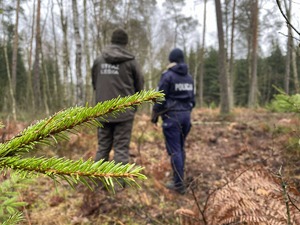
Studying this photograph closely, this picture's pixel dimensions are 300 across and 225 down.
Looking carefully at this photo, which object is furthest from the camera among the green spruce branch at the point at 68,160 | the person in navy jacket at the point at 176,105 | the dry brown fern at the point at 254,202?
the person in navy jacket at the point at 176,105

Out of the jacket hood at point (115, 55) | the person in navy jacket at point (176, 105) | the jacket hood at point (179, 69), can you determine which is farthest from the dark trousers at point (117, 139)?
the jacket hood at point (179, 69)

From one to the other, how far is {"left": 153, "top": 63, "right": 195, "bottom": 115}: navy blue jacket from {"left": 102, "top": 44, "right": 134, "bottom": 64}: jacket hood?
0.69m

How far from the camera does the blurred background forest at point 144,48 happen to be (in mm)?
12398

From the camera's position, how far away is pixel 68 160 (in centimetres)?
64

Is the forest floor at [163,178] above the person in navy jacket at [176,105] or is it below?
below

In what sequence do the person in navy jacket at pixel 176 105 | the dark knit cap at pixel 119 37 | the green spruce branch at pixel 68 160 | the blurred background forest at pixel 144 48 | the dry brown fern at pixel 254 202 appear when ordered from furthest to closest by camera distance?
the blurred background forest at pixel 144 48 < the person in navy jacket at pixel 176 105 < the dark knit cap at pixel 119 37 < the dry brown fern at pixel 254 202 < the green spruce branch at pixel 68 160

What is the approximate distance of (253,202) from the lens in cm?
178

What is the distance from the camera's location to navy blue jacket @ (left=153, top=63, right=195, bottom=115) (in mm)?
4289

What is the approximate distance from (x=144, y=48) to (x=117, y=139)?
19.5m

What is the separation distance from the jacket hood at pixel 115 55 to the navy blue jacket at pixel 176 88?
69 cm

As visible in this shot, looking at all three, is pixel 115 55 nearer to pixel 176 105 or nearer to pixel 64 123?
pixel 176 105

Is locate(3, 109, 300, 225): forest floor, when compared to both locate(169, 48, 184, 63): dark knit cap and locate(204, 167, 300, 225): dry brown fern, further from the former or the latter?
locate(169, 48, 184, 63): dark knit cap

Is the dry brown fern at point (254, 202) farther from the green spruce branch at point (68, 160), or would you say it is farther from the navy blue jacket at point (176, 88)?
the navy blue jacket at point (176, 88)

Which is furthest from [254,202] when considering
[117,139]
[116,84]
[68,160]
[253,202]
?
[116,84]
